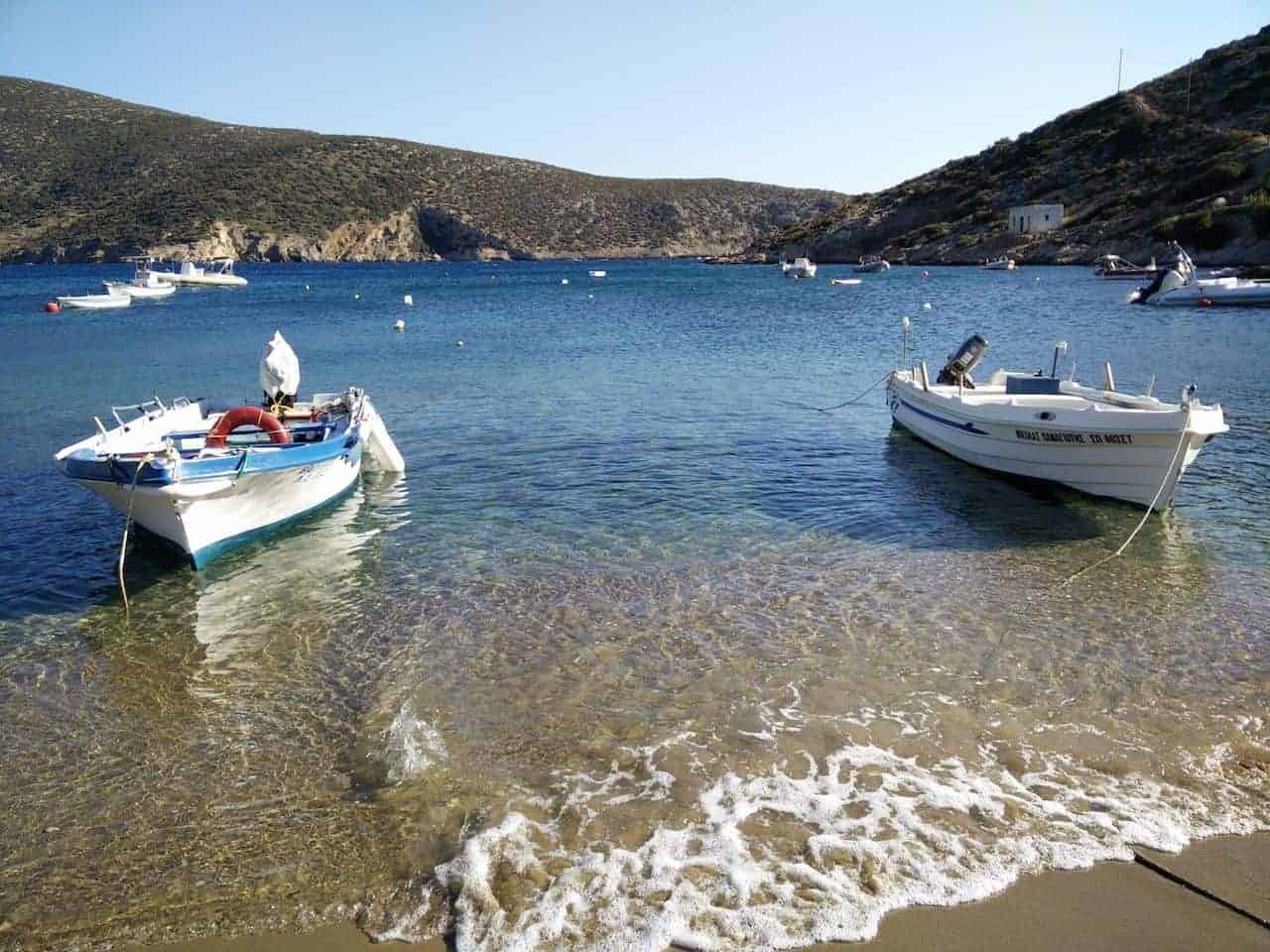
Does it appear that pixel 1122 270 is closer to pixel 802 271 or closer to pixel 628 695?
pixel 802 271

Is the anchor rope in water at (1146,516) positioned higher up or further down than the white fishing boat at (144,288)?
further down

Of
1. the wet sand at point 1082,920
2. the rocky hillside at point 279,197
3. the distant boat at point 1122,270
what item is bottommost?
the wet sand at point 1082,920

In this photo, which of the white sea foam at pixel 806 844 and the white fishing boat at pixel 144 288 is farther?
the white fishing boat at pixel 144 288

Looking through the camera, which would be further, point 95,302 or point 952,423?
point 95,302

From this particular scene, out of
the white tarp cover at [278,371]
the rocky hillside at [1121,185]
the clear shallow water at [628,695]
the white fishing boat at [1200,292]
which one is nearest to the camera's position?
the clear shallow water at [628,695]

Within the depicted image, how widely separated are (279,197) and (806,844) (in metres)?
143

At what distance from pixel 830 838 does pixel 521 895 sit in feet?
6.09

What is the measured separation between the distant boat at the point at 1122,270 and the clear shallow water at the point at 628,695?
4703cm

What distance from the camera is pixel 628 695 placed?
7.20 metres

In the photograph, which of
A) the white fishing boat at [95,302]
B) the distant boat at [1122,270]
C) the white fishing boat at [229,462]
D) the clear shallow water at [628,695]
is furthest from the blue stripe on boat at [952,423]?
the white fishing boat at [95,302]

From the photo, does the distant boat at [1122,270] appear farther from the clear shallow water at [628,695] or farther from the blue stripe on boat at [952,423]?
the blue stripe on boat at [952,423]

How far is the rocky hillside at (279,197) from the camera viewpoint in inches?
4653

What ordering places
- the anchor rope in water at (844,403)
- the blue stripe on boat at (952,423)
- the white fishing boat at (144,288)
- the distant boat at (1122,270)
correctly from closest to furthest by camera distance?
1. the blue stripe on boat at (952,423)
2. the anchor rope in water at (844,403)
3. the distant boat at (1122,270)
4. the white fishing boat at (144,288)

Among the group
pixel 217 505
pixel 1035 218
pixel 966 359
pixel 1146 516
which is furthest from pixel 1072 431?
pixel 1035 218
